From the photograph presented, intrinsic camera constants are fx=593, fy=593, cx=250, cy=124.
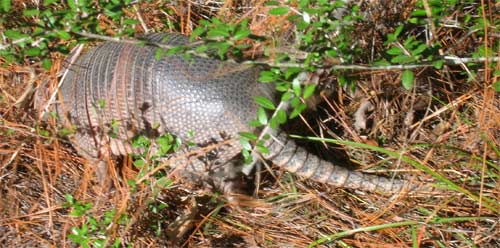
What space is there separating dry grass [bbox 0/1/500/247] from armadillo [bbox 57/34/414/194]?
0.19 m

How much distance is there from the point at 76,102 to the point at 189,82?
834 mm

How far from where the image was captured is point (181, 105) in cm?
301

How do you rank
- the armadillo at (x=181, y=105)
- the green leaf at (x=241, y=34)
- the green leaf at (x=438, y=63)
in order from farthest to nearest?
1. the armadillo at (x=181, y=105)
2. the green leaf at (x=438, y=63)
3. the green leaf at (x=241, y=34)

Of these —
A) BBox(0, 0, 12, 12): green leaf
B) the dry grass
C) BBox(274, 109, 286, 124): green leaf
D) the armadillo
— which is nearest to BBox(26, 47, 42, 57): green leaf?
BBox(0, 0, 12, 12): green leaf

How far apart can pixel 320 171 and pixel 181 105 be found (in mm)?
A: 797

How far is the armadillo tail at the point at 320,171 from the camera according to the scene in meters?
3.02

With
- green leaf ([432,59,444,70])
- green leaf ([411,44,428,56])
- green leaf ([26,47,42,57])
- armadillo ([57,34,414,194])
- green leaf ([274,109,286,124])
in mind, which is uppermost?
green leaf ([26,47,42,57])

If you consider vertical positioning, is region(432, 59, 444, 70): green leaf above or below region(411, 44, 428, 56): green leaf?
below

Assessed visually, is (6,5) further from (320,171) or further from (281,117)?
(320,171)

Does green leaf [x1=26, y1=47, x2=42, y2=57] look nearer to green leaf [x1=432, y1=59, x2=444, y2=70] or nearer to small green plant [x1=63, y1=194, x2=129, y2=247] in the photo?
small green plant [x1=63, y1=194, x2=129, y2=247]

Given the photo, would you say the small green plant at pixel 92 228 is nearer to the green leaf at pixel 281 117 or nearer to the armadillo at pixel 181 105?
the armadillo at pixel 181 105

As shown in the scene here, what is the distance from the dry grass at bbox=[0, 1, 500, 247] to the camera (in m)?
3.01

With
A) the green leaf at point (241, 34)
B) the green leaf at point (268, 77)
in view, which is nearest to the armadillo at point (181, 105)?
the green leaf at point (268, 77)

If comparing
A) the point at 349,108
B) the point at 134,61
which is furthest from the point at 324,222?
the point at 134,61
